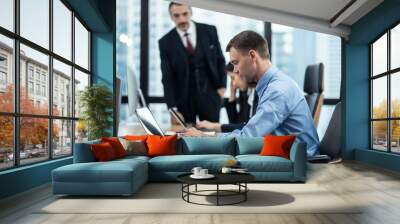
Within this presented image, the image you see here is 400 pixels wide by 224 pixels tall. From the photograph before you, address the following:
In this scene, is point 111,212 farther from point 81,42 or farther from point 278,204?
point 81,42

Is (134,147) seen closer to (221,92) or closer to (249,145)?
(249,145)

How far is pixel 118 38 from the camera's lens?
884 centimetres

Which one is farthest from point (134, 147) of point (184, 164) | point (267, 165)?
point (267, 165)

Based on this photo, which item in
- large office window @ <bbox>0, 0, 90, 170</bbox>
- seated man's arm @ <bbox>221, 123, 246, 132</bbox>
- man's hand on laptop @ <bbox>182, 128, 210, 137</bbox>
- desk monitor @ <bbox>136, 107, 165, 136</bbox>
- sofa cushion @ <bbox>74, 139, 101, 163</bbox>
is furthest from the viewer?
seated man's arm @ <bbox>221, 123, 246, 132</bbox>

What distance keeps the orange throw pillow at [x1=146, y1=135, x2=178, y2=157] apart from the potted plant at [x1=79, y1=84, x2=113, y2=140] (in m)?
1.79

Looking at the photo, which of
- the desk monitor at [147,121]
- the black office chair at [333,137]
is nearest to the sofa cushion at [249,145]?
the desk monitor at [147,121]

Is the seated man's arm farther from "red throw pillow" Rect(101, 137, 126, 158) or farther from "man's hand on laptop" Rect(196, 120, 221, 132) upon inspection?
"red throw pillow" Rect(101, 137, 126, 158)

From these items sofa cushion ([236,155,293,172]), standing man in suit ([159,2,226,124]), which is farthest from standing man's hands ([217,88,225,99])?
sofa cushion ([236,155,293,172])

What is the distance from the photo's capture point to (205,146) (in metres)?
6.41

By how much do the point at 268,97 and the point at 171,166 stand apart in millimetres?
3203

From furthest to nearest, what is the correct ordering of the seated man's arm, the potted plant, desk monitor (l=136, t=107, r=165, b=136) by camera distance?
the seated man's arm < desk monitor (l=136, t=107, r=165, b=136) < the potted plant

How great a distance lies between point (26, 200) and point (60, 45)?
3.03 m

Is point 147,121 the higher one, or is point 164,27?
point 164,27

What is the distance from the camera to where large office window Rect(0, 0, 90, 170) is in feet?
15.9
